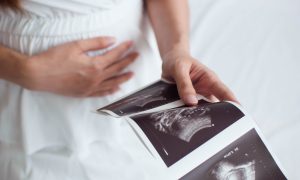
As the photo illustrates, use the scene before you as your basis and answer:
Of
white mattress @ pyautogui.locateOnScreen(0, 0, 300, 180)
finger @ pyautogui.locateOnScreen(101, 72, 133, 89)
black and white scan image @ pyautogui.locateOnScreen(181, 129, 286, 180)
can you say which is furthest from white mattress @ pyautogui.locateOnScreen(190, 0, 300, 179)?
finger @ pyautogui.locateOnScreen(101, 72, 133, 89)

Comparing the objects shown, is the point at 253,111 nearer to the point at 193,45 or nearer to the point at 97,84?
the point at 193,45

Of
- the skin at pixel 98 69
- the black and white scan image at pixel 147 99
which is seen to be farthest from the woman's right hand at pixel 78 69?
the black and white scan image at pixel 147 99

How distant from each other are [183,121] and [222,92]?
0.11 metres

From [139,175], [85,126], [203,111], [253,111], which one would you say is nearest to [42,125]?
[85,126]

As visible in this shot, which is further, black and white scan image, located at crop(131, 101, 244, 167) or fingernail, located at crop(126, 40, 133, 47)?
fingernail, located at crop(126, 40, 133, 47)

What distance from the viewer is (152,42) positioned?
2.74ft

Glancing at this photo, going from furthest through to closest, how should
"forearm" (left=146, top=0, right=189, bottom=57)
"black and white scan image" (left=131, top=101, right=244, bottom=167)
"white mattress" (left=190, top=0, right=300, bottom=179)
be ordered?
1. "white mattress" (left=190, top=0, right=300, bottom=179)
2. "forearm" (left=146, top=0, right=189, bottom=57)
3. "black and white scan image" (left=131, top=101, right=244, bottom=167)

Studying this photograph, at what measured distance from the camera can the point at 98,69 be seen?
71 centimetres

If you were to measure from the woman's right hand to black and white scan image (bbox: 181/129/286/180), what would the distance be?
27 centimetres

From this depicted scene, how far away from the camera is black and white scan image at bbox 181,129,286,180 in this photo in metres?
0.56

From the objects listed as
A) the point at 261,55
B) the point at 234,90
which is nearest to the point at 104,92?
the point at 234,90

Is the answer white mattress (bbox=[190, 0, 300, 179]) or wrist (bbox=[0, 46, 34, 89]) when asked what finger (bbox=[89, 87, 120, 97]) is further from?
white mattress (bbox=[190, 0, 300, 179])

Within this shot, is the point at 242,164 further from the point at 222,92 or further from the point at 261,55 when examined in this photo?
the point at 261,55

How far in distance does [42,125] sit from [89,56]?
6.3 inches
